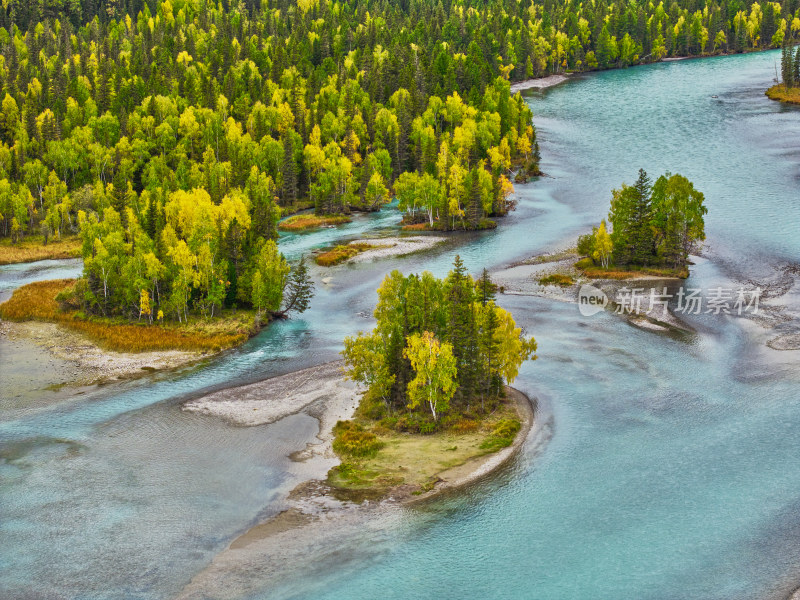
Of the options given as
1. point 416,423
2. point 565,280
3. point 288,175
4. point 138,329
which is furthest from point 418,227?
point 416,423

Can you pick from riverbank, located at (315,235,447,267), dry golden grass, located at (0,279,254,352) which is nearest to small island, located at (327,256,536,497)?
dry golden grass, located at (0,279,254,352)

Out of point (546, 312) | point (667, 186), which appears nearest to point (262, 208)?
point (546, 312)

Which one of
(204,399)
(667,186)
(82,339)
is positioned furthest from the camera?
(667,186)

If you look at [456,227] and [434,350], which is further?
[456,227]

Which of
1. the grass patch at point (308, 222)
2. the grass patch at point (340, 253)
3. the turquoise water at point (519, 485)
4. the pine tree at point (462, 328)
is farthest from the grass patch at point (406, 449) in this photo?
the grass patch at point (308, 222)

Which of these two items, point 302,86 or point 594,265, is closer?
point 594,265

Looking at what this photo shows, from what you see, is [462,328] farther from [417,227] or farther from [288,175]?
[288,175]

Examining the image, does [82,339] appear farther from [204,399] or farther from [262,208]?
[262,208]
